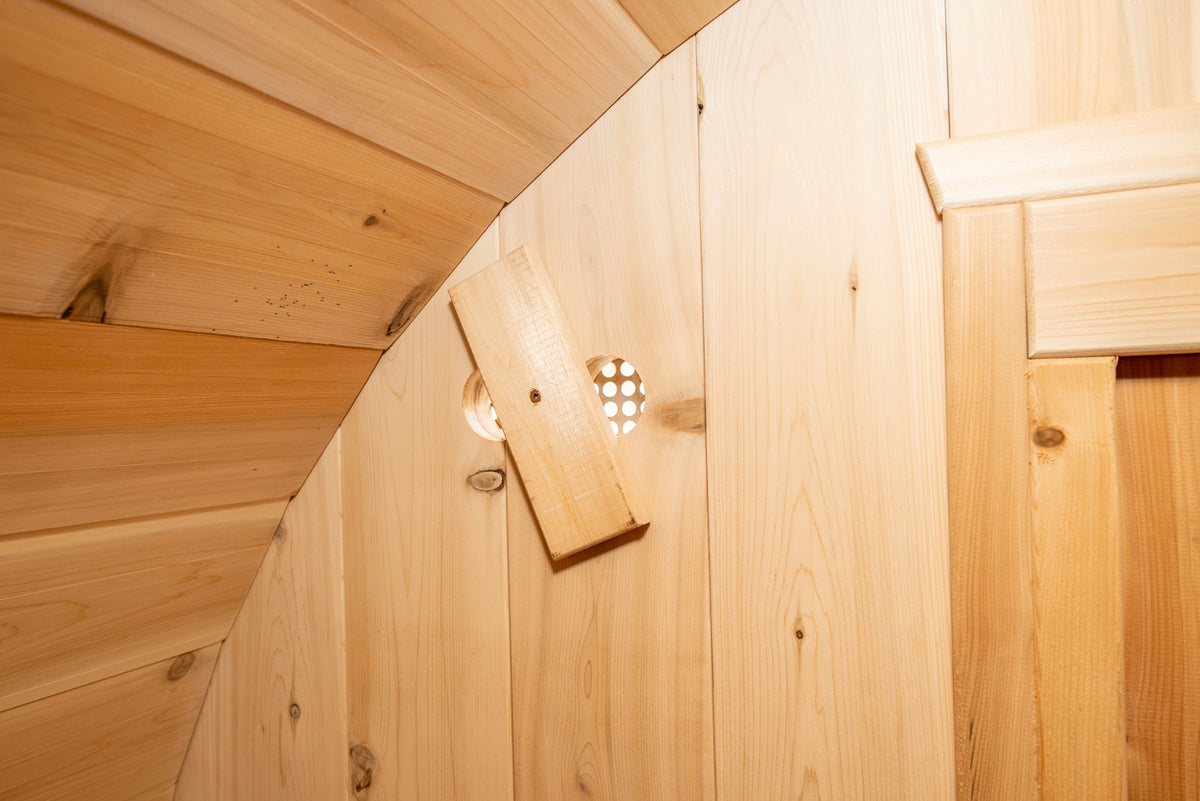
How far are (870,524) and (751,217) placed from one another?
0.33 meters

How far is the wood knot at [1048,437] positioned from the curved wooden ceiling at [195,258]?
51 centimetres

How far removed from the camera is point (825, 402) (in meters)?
0.72

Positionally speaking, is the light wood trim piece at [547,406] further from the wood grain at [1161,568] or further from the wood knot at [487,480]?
the wood grain at [1161,568]

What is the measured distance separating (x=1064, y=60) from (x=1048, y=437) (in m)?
0.33

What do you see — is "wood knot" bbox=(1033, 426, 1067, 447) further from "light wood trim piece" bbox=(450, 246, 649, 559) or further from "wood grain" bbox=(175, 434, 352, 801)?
"wood grain" bbox=(175, 434, 352, 801)

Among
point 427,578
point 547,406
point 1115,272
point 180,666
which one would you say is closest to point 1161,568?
point 1115,272

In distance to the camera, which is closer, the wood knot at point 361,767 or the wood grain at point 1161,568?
the wood grain at point 1161,568

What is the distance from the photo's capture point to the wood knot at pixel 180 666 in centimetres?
95

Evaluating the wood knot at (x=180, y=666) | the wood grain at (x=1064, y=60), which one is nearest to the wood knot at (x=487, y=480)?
the wood knot at (x=180, y=666)

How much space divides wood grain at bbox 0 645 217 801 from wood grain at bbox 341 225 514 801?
25 cm

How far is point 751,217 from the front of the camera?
0.75 metres

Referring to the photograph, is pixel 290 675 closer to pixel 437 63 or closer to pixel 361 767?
pixel 361 767

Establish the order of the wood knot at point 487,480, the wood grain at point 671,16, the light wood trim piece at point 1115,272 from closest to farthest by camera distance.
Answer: the light wood trim piece at point 1115,272 < the wood grain at point 671,16 < the wood knot at point 487,480

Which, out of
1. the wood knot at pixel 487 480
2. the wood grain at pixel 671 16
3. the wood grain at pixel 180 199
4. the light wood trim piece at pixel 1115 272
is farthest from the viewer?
the wood knot at pixel 487 480
